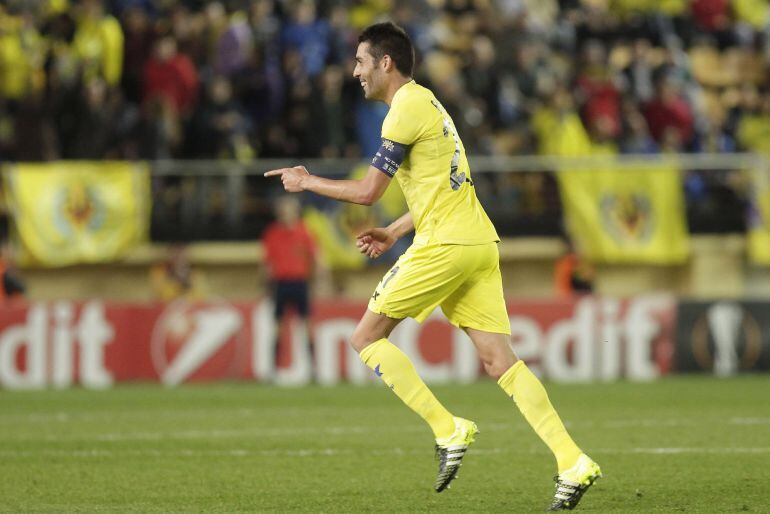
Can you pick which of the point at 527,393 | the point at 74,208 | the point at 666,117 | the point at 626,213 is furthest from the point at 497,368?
the point at 666,117

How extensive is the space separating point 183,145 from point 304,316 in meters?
2.77

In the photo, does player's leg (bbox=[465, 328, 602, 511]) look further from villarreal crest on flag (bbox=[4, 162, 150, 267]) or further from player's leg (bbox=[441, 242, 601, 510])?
villarreal crest on flag (bbox=[4, 162, 150, 267])

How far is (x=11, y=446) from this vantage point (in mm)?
10133

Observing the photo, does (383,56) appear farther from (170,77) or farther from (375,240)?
(170,77)

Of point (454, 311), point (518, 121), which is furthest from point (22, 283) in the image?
point (454, 311)

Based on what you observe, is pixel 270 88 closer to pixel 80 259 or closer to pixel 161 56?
pixel 161 56

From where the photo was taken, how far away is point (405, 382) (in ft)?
23.6

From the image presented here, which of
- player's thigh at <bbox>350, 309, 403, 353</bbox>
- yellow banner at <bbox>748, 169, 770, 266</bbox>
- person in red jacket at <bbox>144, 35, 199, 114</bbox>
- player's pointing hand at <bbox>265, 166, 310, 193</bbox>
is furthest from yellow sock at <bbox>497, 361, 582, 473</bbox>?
yellow banner at <bbox>748, 169, 770, 266</bbox>

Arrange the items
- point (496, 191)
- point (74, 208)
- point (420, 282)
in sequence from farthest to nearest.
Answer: point (496, 191)
point (74, 208)
point (420, 282)

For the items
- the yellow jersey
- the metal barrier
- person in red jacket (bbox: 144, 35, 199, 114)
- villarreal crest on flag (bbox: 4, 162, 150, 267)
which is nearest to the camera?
the yellow jersey

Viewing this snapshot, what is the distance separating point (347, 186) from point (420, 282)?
0.58m

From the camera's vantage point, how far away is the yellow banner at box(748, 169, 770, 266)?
1844 cm

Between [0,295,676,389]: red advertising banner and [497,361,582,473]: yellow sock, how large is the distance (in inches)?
386

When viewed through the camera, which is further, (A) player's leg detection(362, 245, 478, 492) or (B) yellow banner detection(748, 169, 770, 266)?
(B) yellow banner detection(748, 169, 770, 266)
